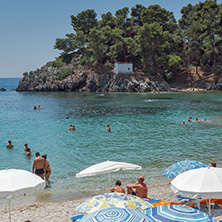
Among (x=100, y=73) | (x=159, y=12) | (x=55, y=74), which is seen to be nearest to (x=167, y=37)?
(x=159, y=12)

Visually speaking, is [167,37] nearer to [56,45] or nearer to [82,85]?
[82,85]

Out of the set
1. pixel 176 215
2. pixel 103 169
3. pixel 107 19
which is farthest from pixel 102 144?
pixel 107 19

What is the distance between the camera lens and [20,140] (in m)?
25.8

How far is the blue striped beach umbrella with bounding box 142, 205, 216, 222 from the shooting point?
6.09 m

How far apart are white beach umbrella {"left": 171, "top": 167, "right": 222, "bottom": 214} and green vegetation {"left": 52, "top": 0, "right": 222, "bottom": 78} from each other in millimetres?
78917

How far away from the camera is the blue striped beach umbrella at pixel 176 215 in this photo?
609cm

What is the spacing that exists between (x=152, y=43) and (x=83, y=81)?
26.6 metres

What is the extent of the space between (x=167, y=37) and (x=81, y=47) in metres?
30.9

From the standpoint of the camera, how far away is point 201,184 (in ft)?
27.0

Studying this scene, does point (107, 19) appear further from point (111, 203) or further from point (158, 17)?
point (111, 203)

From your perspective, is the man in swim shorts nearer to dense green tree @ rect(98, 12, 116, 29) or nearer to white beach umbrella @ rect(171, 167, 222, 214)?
white beach umbrella @ rect(171, 167, 222, 214)

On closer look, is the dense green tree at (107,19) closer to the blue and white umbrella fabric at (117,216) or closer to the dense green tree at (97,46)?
the dense green tree at (97,46)

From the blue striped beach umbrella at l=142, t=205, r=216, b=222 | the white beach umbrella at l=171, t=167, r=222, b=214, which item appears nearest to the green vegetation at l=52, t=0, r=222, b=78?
the white beach umbrella at l=171, t=167, r=222, b=214

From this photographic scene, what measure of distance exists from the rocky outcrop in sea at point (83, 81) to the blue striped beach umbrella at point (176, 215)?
76.3 metres
